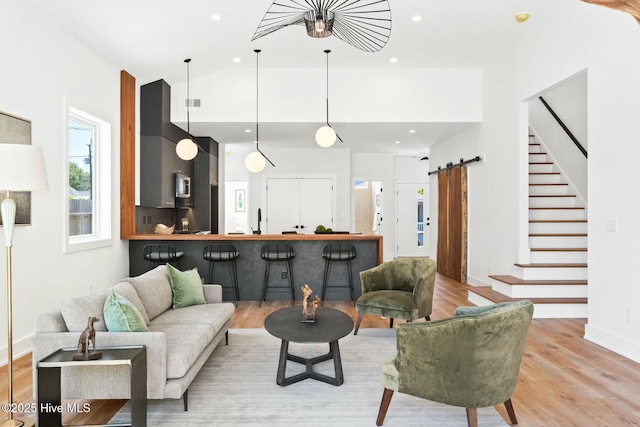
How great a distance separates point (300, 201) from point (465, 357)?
7.33 m

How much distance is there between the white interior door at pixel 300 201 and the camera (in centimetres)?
923

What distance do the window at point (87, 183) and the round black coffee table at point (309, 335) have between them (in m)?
2.79

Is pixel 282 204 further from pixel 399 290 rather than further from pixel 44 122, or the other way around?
pixel 44 122

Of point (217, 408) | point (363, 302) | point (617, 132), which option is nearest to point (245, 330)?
point (363, 302)

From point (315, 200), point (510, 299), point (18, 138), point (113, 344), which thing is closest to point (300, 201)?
point (315, 200)

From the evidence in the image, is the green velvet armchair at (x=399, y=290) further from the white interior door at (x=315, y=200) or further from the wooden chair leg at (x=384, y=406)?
the white interior door at (x=315, y=200)

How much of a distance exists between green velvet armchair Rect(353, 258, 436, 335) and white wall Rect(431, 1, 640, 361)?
166 centimetres

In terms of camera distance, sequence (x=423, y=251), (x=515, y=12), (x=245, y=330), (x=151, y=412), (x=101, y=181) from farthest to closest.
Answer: (x=423, y=251) → (x=101, y=181) → (x=515, y=12) → (x=245, y=330) → (x=151, y=412)

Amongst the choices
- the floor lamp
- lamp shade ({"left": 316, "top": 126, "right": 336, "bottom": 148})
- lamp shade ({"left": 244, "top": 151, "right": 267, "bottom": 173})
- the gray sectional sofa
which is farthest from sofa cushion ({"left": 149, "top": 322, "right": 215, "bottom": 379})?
lamp shade ({"left": 244, "top": 151, "right": 267, "bottom": 173})

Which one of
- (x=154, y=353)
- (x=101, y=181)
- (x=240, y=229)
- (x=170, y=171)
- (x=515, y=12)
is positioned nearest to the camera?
(x=154, y=353)

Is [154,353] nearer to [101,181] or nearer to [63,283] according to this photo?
[63,283]

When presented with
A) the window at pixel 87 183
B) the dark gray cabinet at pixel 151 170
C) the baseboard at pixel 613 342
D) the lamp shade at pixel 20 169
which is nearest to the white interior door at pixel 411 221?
the dark gray cabinet at pixel 151 170

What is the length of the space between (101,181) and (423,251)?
8177 mm

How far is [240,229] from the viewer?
Answer: 11.7 metres
